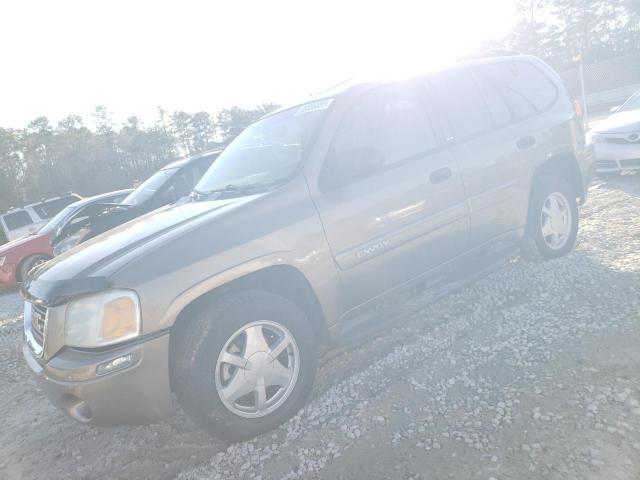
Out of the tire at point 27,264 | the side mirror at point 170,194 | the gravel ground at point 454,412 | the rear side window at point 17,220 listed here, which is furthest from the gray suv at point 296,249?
the rear side window at point 17,220

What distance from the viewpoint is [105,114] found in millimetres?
57656

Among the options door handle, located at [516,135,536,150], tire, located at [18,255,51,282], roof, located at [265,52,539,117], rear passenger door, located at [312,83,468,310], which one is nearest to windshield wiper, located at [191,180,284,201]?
rear passenger door, located at [312,83,468,310]

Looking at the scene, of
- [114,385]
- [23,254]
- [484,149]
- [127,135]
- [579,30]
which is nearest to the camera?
[114,385]

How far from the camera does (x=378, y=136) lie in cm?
330

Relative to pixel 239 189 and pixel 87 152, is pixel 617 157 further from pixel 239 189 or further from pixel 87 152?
pixel 87 152

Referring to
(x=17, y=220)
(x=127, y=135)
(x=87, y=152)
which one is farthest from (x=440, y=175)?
(x=127, y=135)

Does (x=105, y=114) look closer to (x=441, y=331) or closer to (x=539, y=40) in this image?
(x=539, y=40)

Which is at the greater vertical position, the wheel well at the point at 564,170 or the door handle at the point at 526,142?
the door handle at the point at 526,142

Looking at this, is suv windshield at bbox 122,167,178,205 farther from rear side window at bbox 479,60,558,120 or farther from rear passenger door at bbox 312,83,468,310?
rear side window at bbox 479,60,558,120

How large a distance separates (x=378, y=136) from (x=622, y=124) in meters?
5.90

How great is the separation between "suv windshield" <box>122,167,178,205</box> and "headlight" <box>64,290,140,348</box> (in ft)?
16.8

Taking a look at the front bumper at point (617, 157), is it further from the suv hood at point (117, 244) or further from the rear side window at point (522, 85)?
the suv hood at point (117, 244)

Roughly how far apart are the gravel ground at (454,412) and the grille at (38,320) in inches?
33.5

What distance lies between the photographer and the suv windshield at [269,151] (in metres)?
3.14
